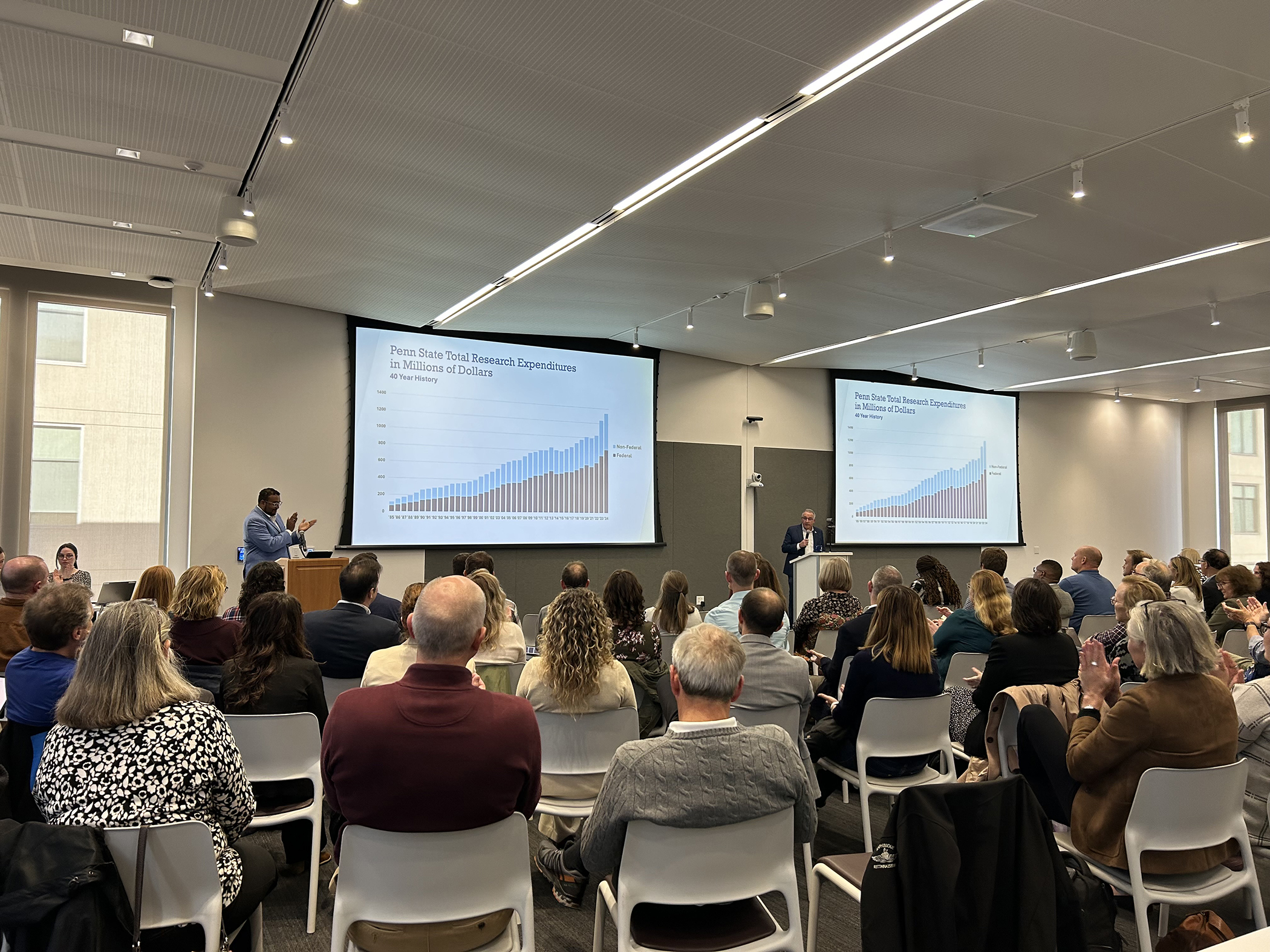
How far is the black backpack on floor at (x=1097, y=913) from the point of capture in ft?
6.70

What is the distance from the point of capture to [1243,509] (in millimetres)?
14289

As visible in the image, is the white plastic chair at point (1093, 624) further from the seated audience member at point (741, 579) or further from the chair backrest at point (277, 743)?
the chair backrest at point (277, 743)

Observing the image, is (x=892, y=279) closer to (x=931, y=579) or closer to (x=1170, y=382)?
(x=931, y=579)

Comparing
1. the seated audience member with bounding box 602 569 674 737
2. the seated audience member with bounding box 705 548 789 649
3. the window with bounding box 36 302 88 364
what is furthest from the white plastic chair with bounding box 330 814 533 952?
the window with bounding box 36 302 88 364

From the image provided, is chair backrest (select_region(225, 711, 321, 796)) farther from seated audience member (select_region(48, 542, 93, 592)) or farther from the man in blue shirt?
seated audience member (select_region(48, 542, 93, 592))

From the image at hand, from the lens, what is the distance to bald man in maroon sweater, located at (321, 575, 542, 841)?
195 centimetres

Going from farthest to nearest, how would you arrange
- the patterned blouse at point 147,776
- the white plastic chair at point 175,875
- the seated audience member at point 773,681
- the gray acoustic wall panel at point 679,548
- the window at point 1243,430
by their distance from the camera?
the window at point 1243,430 < the gray acoustic wall panel at point 679,548 < the seated audience member at point 773,681 < the patterned blouse at point 147,776 < the white plastic chair at point 175,875

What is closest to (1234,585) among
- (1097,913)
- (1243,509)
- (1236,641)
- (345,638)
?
(1236,641)

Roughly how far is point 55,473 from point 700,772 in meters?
7.67

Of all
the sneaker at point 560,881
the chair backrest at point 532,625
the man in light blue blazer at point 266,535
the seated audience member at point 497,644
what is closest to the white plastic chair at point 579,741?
the sneaker at point 560,881

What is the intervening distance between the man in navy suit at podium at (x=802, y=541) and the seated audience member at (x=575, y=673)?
7352 millimetres

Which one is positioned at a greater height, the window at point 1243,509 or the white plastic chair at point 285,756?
the window at point 1243,509

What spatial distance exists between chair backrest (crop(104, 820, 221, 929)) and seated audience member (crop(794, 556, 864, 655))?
3743 mm

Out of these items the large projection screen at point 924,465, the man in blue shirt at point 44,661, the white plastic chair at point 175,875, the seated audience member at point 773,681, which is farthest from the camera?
the large projection screen at point 924,465
